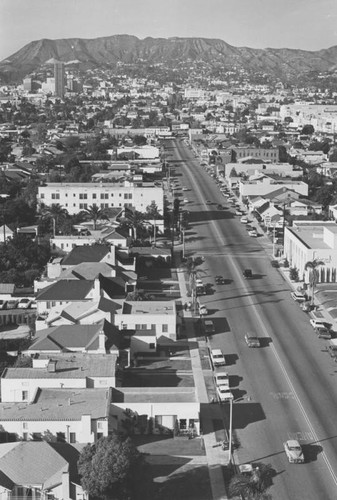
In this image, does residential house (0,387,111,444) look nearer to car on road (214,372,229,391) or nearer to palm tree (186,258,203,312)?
car on road (214,372,229,391)

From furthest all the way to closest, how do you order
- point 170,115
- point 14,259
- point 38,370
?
point 170,115 → point 14,259 → point 38,370

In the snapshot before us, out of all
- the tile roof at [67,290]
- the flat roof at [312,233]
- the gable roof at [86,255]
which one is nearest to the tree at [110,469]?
the tile roof at [67,290]

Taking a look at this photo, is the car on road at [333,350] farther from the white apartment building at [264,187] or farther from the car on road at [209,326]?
the white apartment building at [264,187]

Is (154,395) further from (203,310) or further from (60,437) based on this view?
(203,310)

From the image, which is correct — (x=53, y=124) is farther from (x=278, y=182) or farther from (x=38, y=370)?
(x=38, y=370)

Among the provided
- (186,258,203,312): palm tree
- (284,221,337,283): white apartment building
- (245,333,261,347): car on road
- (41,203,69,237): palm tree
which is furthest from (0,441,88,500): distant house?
(41,203,69,237): palm tree

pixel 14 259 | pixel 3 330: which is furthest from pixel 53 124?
pixel 3 330

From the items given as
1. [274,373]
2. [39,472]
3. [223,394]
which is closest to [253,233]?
[274,373]
